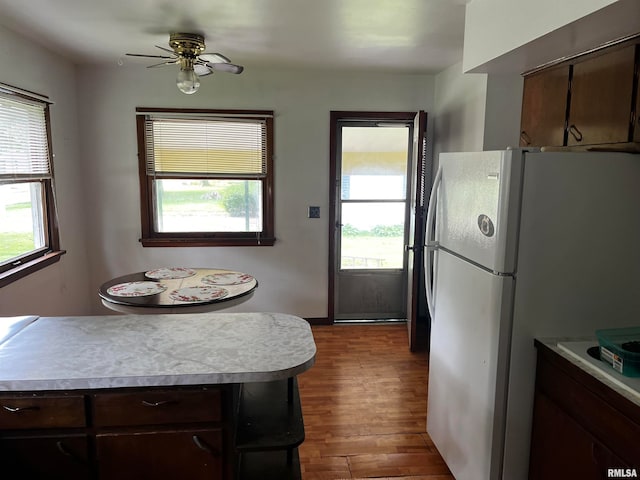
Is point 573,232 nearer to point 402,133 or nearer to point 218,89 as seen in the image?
point 402,133

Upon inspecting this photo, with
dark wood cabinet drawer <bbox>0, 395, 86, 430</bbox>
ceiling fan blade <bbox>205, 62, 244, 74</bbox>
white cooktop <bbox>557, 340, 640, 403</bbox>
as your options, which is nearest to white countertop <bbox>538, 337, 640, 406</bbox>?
white cooktop <bbox>557, 340, 640, 403</bbox>

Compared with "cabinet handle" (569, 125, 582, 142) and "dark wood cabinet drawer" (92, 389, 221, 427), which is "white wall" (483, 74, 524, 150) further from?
"dark wood cabinet drawer" (92, 389, 221, 427)

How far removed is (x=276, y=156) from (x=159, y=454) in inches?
119

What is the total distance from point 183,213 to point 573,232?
326 centimetres

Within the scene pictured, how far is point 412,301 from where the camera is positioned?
3.74 meters

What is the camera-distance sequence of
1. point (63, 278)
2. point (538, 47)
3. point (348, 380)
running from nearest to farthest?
point (538, 47)
point (348, 380)
point (63, 278)

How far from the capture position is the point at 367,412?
2.87 metres

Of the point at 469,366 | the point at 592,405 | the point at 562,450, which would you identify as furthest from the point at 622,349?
the point at 469,366

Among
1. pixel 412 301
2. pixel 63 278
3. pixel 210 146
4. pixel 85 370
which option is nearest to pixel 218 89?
pixel 210 146

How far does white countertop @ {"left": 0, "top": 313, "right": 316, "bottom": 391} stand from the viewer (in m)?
1.37

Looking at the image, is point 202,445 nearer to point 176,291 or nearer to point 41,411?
point 41,411

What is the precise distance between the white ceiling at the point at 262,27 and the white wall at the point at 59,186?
152mm

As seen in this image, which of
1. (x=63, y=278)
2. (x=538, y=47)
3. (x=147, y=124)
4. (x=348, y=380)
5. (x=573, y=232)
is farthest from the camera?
(x=147, y=124)

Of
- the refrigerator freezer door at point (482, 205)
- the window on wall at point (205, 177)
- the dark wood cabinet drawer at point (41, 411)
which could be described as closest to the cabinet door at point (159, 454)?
the dark wood cabinet drawer at point (41, 411)
